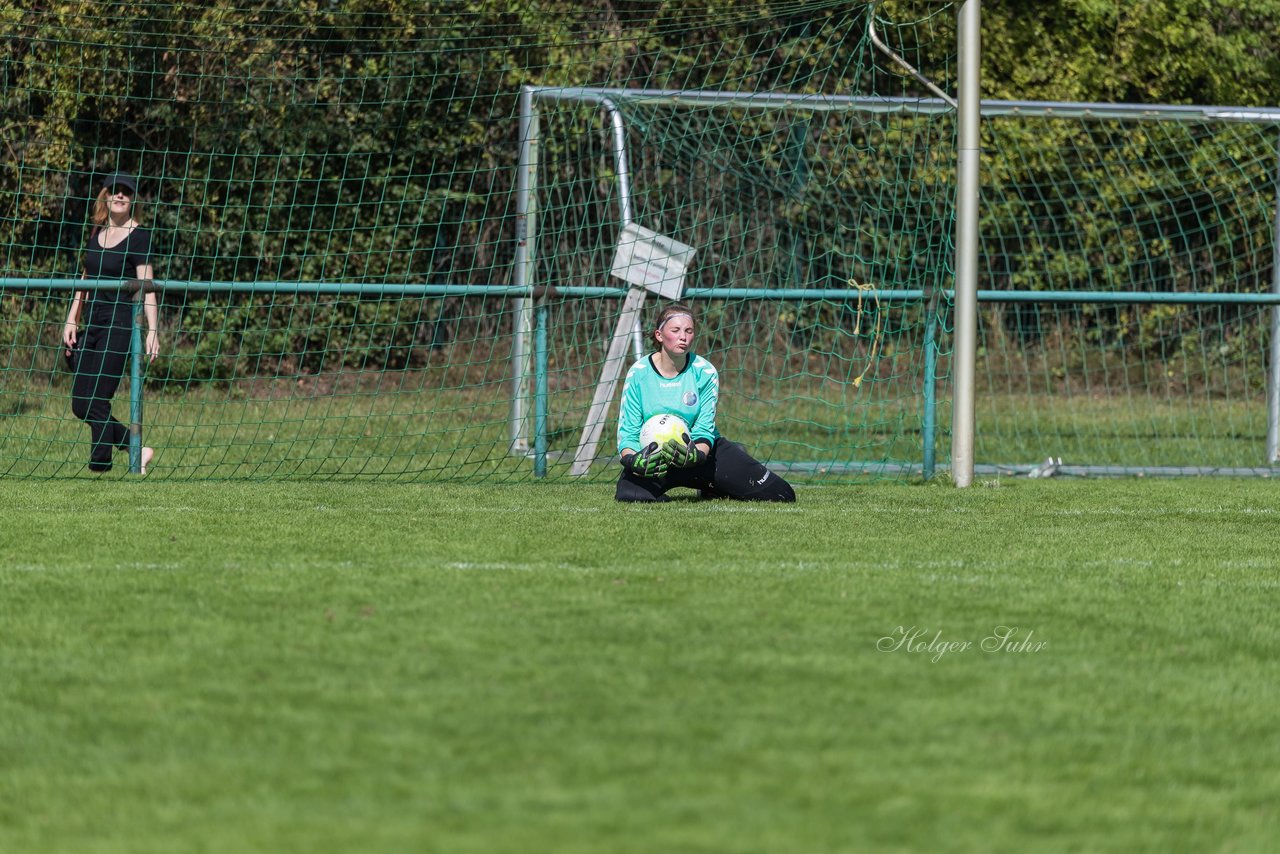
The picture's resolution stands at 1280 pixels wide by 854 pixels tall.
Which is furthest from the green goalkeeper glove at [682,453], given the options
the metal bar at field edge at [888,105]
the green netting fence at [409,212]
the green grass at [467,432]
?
the metal bar at field edge at [888,105]

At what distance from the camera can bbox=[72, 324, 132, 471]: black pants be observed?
28.0 feet

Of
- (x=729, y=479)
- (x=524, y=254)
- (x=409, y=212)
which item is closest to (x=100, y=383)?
(x=524, y=254)

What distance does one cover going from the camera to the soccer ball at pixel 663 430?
291 inches

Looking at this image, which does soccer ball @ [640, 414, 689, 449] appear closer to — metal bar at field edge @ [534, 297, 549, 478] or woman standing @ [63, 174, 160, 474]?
metal bar at field edge @ [534, 297, 549, 478]

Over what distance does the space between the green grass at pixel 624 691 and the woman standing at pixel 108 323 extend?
7.77 feet

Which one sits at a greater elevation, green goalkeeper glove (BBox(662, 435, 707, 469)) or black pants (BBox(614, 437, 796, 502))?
green goalkeeper glove (BBox(662, 435, 707, 469))

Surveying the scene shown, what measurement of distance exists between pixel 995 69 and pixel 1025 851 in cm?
1574

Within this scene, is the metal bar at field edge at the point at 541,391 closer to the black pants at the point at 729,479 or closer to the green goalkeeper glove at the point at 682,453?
the black pants at the point at 729,479

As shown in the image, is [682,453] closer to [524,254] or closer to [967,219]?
[967,219]

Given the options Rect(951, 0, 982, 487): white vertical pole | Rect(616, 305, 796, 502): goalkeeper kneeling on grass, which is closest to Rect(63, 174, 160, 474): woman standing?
Rect(616, 305, 796, 502): goalkeeper kneeling on grass

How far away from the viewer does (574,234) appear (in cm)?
1284

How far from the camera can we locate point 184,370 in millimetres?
12906

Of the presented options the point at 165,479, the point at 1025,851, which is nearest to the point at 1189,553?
the point at 1025,851

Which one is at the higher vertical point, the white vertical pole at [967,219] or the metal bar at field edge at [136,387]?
the white vertical pole at [967,219]
